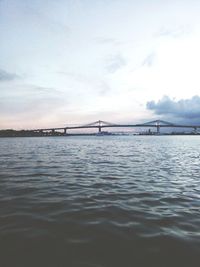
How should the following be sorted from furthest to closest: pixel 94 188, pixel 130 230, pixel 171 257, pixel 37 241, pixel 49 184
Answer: pixel 49 184 < pixel 94 188 < pixel 130 230 < pixel 37 241 < pixel 171 257

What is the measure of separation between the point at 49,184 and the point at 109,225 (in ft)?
17.4

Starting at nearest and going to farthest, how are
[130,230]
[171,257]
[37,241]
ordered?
[171,257] → [37,241] → [130,230]

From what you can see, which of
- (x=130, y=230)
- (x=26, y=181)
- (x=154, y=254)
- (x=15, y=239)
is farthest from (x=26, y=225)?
(x=26, y=181)

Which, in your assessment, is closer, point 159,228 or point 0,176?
point 159,228

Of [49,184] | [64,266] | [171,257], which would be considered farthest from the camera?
[49,184]

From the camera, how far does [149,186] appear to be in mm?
9883

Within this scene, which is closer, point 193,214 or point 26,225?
point 26,225

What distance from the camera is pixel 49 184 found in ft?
33.5

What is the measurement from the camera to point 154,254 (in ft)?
13.9

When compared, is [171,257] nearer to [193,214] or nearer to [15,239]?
[193,214]

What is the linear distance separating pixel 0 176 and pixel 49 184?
377 centimetres

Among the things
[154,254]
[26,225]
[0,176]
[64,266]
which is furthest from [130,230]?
[0,176]

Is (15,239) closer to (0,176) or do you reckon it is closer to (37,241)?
(37,241)

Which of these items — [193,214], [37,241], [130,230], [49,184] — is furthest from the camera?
[49,184]
